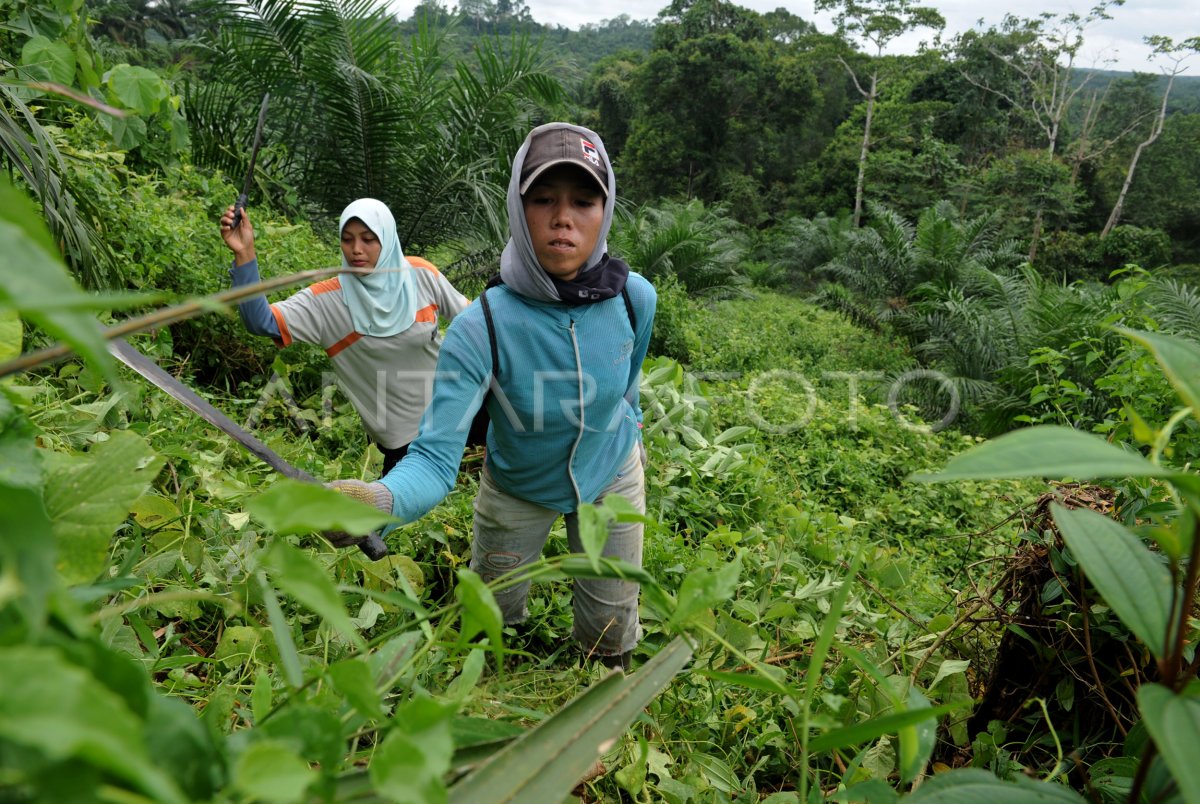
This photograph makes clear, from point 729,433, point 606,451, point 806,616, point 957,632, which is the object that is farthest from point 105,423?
point 729,433

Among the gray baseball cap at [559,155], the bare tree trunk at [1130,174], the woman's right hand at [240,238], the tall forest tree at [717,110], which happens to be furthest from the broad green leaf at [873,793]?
the bare tree trunk at [1130,174]

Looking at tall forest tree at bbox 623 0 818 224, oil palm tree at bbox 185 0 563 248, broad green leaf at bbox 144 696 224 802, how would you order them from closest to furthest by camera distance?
1. broad green leaf at bbox 144 696 224 802
2. oil palm tree at bbox 185 0 563 248
3. tall forest tree at bbox 623 0 818 224

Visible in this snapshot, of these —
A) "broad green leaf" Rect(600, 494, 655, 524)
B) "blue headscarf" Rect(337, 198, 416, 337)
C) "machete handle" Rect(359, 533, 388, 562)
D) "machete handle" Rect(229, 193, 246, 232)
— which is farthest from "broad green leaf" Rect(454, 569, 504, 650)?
"blue headscarf" Rect(337, 198, 416, 337)

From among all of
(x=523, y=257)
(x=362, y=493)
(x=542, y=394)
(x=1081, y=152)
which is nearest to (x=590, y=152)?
(x=523, y=257)

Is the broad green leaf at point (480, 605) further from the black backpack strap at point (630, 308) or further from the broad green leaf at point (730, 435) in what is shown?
the broad green leaf at point (730, 435)

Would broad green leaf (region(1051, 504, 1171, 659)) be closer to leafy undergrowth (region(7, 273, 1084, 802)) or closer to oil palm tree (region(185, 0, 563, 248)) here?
leafy undergrowth (region(7, 273, 1084, 802))

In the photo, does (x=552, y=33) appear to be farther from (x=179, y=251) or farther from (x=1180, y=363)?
(x=1180, y=363)

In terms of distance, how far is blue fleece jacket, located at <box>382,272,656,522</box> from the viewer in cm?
167

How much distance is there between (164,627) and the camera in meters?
1.68

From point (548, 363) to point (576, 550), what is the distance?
572 mm

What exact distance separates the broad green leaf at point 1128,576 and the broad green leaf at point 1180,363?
11cm

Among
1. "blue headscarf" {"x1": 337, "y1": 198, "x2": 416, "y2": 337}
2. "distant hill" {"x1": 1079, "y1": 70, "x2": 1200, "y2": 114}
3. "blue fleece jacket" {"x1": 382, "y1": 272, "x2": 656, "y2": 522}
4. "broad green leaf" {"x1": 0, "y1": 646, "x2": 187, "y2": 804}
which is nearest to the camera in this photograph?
"broad green leaf" {"x1": 0, "y1": 646, "x2": 187, "y2": 804}

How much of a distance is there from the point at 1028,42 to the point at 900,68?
3.59 meters

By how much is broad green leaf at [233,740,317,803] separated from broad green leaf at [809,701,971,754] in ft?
1.13
